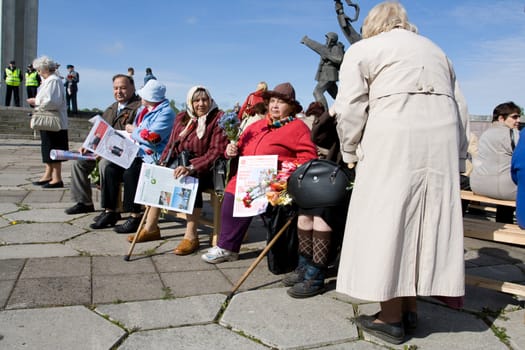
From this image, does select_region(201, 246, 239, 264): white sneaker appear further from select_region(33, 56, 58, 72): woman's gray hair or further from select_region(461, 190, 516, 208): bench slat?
select_region(33, 56, 58, 72): woman's gray hair

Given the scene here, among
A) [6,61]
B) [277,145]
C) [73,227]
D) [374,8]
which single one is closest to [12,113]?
[6,61]

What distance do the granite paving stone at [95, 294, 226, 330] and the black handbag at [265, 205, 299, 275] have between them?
0.69 metres

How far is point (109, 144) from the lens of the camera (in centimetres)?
458

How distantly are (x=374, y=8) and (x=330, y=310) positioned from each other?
1.81 m

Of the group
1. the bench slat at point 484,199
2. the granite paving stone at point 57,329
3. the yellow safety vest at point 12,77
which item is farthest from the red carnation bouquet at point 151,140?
the yellow safety vest at point 12,77

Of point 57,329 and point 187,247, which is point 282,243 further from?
point 57,329

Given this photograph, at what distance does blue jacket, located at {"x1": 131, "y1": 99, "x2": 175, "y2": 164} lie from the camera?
188 inches

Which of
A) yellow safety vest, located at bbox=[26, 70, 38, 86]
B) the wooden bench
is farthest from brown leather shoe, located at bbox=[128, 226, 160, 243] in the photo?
yellow safety vest, located at bbox=[26, 70, 38, 86]

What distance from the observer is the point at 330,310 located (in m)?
2.99

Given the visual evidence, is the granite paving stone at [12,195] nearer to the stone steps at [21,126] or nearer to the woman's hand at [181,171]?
the woman's hand at [181,171]

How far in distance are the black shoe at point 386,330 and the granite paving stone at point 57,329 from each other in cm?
134

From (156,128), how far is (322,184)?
2.24 meters

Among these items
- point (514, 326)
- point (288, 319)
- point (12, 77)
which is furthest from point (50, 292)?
point (12, 77)

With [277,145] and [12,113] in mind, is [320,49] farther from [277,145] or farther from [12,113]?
[12,113]
